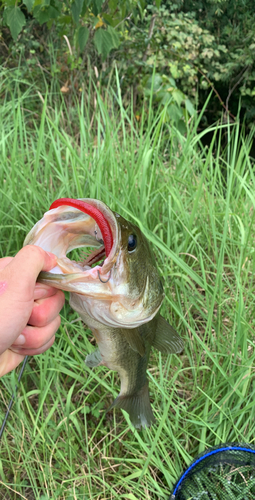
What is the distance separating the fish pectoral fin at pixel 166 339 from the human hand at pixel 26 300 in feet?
1.07

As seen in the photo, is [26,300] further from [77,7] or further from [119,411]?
[77,7]

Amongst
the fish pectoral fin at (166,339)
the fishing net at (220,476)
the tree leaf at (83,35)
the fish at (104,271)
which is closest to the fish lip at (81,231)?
the fish at (104,271)

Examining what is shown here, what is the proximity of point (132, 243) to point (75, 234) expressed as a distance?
139 mm

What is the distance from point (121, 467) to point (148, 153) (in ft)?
5.23

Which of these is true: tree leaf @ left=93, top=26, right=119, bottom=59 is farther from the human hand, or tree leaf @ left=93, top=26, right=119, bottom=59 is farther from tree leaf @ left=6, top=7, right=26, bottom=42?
the human hand

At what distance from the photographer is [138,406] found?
3.97ft

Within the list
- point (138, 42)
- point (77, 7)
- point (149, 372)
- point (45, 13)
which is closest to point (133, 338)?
point (149, 372)

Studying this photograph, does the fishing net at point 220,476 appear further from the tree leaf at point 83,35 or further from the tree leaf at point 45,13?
the tree leaf at point 45,13

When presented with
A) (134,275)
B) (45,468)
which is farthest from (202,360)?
(134,275)

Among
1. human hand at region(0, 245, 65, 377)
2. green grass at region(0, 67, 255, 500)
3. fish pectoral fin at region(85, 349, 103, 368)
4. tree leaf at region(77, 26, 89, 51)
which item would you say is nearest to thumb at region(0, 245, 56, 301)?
human hand at region(0, 245, 65, 377)

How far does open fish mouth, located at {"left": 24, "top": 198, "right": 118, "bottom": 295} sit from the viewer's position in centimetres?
71

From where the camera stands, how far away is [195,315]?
6.72ft

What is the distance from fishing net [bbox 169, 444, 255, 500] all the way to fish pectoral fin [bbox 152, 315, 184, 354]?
60 centimetres

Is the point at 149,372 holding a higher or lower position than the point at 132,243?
lower
